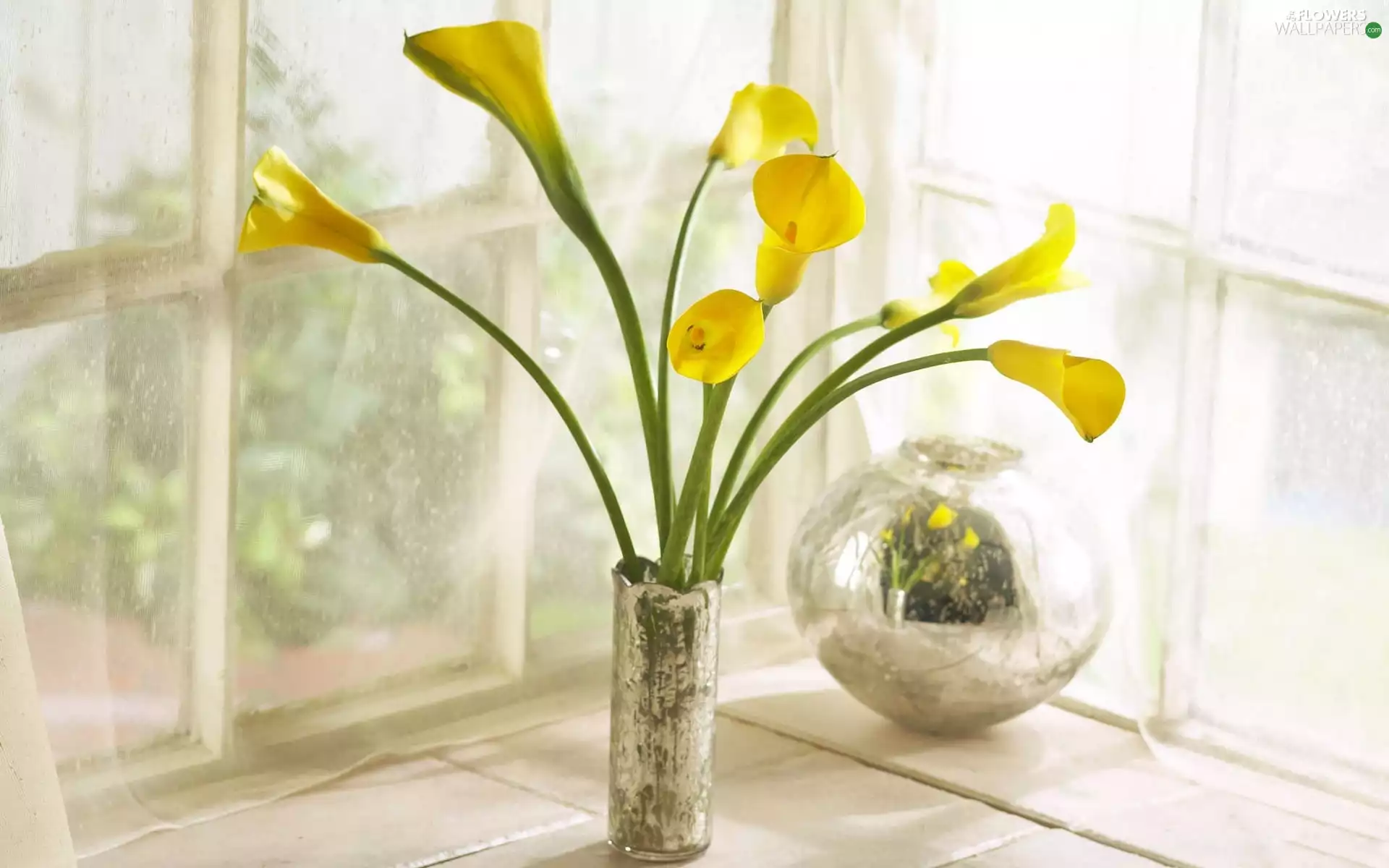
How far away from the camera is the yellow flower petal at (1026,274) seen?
1201 mm

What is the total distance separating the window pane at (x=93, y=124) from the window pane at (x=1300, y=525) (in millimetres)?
863

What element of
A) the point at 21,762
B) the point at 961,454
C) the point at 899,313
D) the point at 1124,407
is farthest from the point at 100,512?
the point at 1124,407

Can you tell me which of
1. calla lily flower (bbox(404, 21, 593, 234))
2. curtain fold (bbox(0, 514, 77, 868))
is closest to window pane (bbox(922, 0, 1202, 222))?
calla lily flower (bbox(404, 21, 593, 234))

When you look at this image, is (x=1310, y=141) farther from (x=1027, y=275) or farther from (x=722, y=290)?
(x=722, y=290)

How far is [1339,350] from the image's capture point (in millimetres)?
1422

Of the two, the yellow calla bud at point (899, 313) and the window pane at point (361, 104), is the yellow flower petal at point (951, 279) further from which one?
the window pane at point (361, 104)

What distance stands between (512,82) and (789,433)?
0.31 m

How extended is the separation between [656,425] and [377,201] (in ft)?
1.09

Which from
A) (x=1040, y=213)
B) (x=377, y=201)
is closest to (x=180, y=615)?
(x=377, y=201)

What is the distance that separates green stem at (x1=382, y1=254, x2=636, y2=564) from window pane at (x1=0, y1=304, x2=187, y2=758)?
0.71ft

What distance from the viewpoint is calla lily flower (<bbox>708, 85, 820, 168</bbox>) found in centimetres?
123

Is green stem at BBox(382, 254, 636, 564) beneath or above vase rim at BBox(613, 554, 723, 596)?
above

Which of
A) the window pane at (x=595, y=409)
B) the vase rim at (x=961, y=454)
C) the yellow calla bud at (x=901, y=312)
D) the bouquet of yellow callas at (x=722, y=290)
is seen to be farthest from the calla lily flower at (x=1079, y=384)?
the window pane at (x=595, y=409)

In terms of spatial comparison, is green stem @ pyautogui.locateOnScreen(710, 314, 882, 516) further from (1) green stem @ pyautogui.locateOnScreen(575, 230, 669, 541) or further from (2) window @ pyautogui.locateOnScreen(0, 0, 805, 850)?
(2) window @ pyautogui.locateOnScreen(0, 0, 805, 850)
